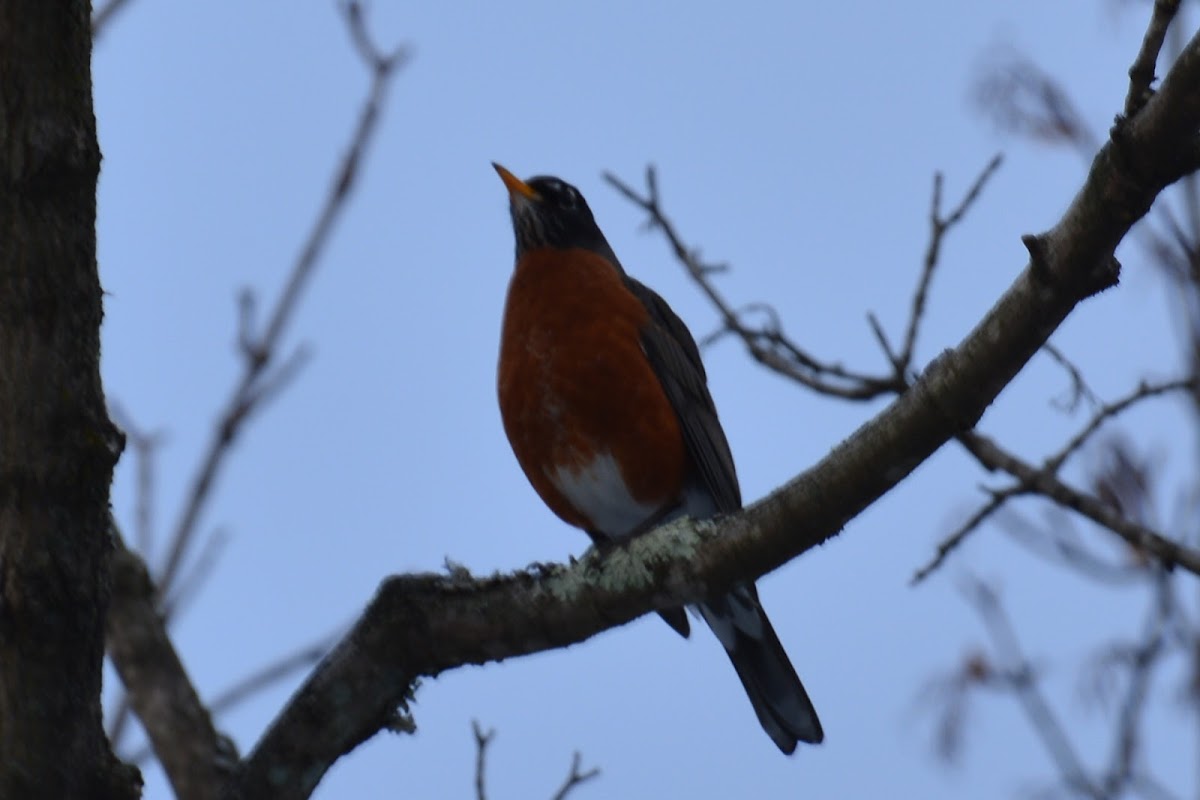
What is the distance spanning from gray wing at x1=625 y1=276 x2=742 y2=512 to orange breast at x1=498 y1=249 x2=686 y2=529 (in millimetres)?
45

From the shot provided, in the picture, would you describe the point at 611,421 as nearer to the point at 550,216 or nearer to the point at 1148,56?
the point at 550,216

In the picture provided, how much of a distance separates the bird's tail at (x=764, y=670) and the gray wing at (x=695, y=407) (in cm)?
37

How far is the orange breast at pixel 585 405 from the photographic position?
515 centimetres

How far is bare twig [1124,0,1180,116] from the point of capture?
238 centimetres

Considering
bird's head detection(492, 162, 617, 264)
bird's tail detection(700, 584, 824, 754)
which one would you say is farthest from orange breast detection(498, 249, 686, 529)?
bird's head detection(492, 162, 617, 264)

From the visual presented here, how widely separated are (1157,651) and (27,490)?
145 inches

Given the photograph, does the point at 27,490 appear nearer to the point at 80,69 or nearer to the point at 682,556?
the point at 80,69

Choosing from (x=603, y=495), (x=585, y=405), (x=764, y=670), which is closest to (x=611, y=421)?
(x=585, y=405)

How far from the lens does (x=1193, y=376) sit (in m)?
4.37

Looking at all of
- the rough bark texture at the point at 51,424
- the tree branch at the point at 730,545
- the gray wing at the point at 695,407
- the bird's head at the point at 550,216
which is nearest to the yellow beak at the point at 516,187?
the bird's head at the point at 550,216

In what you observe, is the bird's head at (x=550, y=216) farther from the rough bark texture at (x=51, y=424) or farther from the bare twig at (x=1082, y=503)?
the rough bark texture at (x=51, y=424)

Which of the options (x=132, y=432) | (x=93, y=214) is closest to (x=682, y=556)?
(x=93, y=214)

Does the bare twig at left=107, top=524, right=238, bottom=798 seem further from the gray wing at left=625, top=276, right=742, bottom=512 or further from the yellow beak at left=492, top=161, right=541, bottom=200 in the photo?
the yellow beak at left=492, top=161, right=541, bottom=200

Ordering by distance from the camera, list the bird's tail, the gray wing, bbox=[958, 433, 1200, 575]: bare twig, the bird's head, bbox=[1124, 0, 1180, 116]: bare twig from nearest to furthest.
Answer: bbox=[1124, 0, 1180, 116]: bare twig
bbox=[958, 433, 1200, 575]: bare twig
the bird's tail
the gray wing
the bird's head
